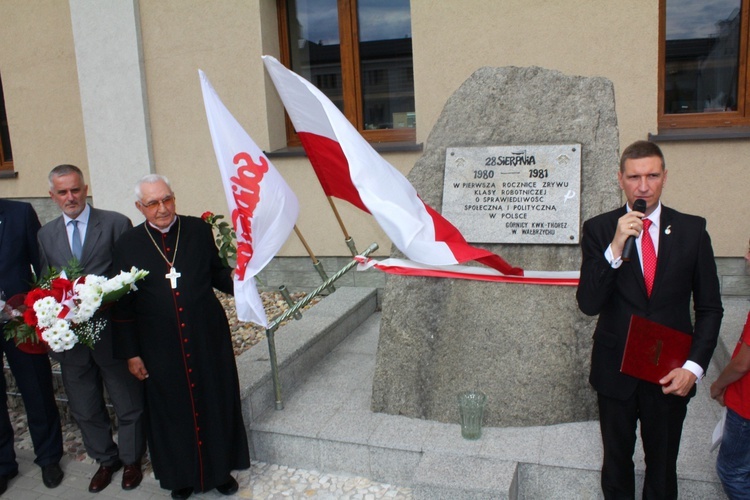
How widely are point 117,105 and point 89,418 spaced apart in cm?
510

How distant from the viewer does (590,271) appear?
2602 millimetres

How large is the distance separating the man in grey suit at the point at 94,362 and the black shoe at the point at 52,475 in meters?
0.27

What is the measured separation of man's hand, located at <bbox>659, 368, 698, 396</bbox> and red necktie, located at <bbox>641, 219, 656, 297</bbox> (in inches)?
12.8

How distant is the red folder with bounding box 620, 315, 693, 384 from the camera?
2.51 m

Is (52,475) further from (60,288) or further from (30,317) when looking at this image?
(60,288)

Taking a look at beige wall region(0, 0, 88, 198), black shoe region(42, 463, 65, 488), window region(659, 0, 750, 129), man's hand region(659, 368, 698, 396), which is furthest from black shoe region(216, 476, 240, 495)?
beige wall region(0, 0, 88, 198)

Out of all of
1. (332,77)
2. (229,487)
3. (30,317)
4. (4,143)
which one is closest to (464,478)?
(229,487)

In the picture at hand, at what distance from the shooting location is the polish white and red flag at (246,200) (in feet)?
11.5

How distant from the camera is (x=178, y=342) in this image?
3529 mm

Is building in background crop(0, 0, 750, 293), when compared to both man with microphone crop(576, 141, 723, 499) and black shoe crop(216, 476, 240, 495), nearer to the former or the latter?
black shoe crop(216, 476, 240, 495)

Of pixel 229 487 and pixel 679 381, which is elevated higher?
pixel 679 381

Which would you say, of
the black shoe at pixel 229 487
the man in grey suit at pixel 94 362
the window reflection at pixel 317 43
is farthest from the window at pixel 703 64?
the man in grey suit at pixel 94 362

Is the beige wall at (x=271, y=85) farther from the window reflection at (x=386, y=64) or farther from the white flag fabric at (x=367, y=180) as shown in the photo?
the white flag fabric at (x=367, y=180)

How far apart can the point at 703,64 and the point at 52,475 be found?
6858 millimetres
